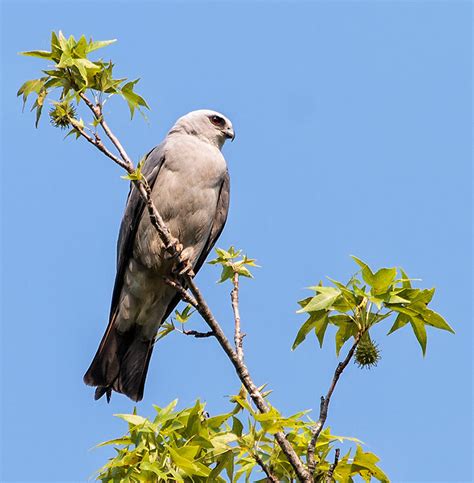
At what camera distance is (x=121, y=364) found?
791 centimetres

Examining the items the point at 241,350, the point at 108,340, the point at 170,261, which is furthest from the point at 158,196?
the point at 241,350

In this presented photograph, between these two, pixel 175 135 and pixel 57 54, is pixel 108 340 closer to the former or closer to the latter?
pixel 175 135

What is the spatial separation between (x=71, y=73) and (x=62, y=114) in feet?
A: 1.04

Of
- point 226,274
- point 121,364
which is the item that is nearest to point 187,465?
point 226,274

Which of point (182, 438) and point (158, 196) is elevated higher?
point (158, 196)

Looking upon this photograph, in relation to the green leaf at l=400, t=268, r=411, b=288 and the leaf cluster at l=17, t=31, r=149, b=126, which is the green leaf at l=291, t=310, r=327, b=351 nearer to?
the green leaf at l=400, t=268, r=411, b=288

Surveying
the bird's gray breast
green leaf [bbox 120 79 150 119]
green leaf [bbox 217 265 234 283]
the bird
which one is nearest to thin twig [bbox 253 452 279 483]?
green leaf [bbox 217 265 234 283]

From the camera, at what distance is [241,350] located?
16.8 feet

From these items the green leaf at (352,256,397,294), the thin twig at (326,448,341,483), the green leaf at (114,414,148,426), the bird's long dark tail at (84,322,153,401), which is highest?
the bird's long dark tail at (84,322,153,401)

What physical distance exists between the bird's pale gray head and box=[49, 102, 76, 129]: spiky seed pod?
3.35m

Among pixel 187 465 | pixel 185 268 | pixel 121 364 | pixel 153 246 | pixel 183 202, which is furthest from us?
pixel 121 364

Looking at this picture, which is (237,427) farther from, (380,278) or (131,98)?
(131,98)

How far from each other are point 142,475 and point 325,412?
3.39 feet

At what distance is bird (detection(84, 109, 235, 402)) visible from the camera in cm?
776
